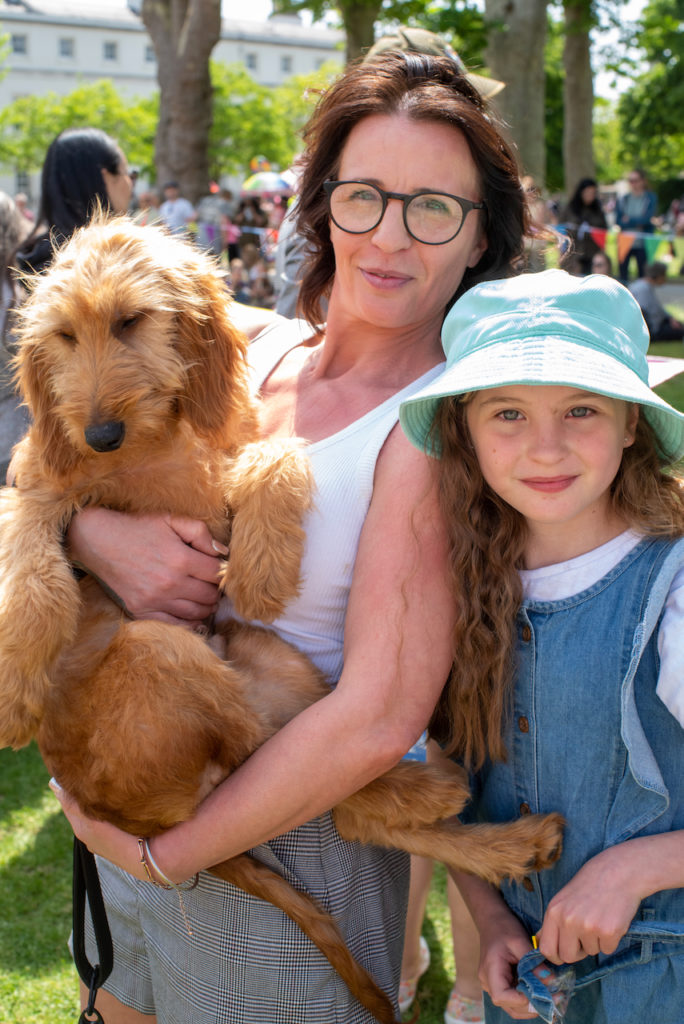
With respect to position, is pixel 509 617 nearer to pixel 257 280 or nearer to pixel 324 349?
pixel 324 349

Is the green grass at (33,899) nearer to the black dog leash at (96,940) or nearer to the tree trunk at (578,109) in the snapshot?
the black dog leash at (96,940)

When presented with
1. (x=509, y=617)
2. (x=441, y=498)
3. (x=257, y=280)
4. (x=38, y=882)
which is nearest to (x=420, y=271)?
(x=441, y=498)

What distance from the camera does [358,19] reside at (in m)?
15.8

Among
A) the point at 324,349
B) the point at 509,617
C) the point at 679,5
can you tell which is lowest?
the point at 509,617

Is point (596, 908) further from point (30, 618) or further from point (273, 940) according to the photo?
point (30, 618)

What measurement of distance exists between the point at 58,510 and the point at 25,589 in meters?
0.29

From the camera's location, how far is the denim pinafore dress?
174 cm

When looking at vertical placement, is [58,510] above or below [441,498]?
below

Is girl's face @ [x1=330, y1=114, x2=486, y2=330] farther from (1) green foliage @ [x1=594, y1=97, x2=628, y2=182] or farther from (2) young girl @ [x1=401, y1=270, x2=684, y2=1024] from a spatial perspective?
(1) green foliage @ [x1=594, y1=97, x2=628, y2=182]

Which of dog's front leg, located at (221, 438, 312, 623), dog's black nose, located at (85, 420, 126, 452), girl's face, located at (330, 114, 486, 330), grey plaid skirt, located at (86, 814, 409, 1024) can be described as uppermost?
girl's face, located at (330, 114, 486, 330)

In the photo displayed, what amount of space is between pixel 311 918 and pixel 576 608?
89 centimetres

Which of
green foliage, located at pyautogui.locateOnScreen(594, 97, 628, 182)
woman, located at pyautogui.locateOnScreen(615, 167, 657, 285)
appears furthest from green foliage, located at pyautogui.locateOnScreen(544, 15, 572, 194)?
woman, located at pyautogui.locateOnScreen(615, 167, 657, 285)

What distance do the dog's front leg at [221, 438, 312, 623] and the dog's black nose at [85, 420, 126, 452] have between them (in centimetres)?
36

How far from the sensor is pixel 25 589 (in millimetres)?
2184
